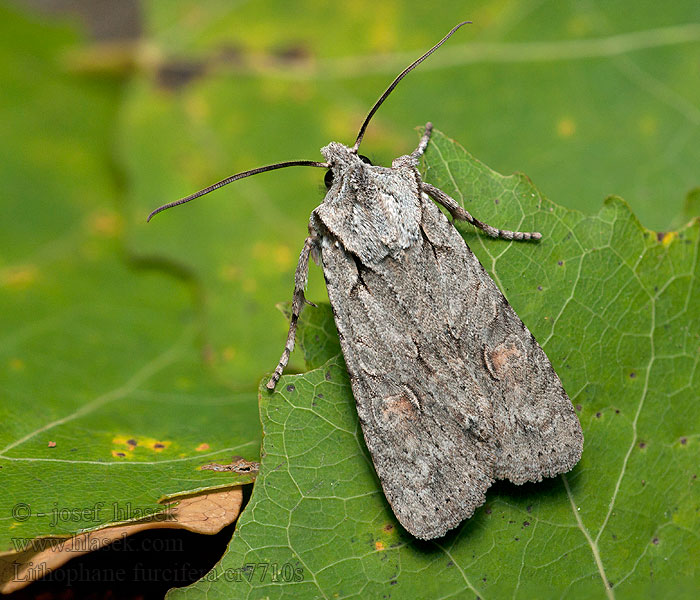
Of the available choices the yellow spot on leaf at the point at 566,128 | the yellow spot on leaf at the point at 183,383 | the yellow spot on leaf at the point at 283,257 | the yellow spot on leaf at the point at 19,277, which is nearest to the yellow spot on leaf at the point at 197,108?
the yellow spot on leaf at the point at 283,257

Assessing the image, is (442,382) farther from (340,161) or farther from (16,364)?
(16,364)

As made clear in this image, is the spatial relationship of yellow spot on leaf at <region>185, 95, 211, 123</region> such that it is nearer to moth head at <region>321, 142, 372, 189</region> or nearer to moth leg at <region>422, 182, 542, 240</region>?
moth head at <region>321, 142, 372, 189</region>

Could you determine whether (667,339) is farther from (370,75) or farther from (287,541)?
(370,75)

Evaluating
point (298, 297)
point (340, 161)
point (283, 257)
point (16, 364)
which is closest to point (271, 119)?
point (283, 257)

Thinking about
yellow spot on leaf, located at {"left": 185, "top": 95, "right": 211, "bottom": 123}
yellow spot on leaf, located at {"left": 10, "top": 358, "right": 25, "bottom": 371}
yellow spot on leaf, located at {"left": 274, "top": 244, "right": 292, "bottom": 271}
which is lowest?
yellow spot on leaf, located at {"left": 10, "top": 358, "right": 25, "bottom": 371}

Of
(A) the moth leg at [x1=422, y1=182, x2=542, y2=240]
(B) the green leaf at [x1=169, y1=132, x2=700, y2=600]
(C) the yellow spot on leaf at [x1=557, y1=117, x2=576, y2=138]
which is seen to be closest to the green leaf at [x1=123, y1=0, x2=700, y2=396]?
(C) the yellow spot on leaf at [x1=557, y1=117, x2=576, y2=138]

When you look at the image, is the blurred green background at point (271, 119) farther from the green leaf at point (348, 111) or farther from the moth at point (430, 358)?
the moth at point (430, 358)

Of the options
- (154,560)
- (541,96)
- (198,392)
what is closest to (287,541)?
(154,560)

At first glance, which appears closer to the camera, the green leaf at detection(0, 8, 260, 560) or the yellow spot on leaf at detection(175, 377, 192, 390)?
the green leaf at detection(0, 8, 260, 560)
